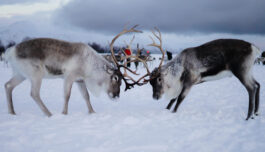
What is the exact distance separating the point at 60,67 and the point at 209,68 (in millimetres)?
2680

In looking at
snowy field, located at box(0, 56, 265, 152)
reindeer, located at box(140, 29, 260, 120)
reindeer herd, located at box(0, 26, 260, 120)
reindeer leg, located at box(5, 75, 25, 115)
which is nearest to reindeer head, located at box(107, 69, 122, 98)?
reindeer herd, located at box(0, 26, 260, 120)

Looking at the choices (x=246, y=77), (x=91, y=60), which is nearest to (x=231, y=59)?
(x=246, y=77)

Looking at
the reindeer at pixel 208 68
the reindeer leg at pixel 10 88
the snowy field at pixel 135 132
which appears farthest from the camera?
the reindeer leg at pixel 10 88

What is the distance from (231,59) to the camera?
3.79 m

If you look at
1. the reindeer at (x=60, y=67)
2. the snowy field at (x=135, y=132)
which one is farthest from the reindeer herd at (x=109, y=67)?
the snowy field at (x=135, y=132)

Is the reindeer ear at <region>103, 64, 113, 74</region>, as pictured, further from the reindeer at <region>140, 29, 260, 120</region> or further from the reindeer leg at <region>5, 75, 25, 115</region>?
the reindeer leg at <region>5, 75, 25, 115</region>

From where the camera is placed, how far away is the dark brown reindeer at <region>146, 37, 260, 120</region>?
12.1ft

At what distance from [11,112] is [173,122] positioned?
278 cm

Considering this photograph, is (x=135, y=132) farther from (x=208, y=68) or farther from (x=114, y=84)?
(x=208, y=68)

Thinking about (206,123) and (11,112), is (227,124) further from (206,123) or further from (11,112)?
(11,112)

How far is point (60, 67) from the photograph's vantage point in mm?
3875

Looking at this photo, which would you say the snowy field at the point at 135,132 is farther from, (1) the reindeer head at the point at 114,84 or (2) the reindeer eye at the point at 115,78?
(2) the reindeer eye at the point at 115,78

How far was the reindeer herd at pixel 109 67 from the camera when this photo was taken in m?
3.71

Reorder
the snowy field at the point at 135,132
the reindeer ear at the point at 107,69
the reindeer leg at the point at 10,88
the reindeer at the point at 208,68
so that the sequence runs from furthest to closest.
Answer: the reindeer ear at the point at 107,69 < the reindeer leg at the point at 10,88 < the reindeer at the point at 208,68 < the snowy field at the point at 135,132
